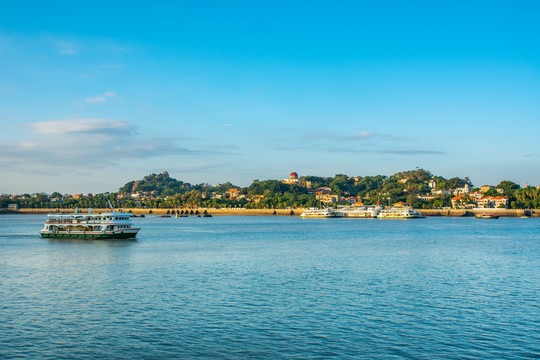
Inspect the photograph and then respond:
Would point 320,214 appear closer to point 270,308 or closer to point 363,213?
point 363,213

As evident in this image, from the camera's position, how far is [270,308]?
25.0 m

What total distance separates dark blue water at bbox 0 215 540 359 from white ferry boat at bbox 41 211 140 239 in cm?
2201

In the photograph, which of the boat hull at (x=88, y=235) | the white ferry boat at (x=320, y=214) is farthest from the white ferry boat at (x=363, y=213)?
the boat hull at (x=88, y=235)

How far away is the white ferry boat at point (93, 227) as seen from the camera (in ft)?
220

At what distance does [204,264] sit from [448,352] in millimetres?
25997

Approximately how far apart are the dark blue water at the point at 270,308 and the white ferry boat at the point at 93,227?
867 inches

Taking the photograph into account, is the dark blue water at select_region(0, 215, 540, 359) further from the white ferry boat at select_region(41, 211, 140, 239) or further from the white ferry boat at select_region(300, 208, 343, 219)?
the white ferry boat at select_region(300, 208, 343, 219)

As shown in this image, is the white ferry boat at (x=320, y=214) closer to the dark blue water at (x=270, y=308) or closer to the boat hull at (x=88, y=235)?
the boat hull at (x=88, y=235)

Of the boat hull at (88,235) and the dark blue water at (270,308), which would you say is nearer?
the dark blue water at (270,308)

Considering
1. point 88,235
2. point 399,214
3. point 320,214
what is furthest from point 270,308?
point 320,214

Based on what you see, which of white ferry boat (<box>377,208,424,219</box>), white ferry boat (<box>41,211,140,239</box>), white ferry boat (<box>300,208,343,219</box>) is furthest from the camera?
white ferry boat (<box>300,208,343,219</box>)

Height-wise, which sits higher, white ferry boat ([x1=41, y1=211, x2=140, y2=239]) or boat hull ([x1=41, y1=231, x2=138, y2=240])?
white ferry boat ([x1=41, y1=211, x2=140, y2=239])

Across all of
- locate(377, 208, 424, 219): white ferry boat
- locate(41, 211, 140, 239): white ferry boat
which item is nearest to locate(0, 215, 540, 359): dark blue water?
locate(41, 211, 140, 239): white ferry boat

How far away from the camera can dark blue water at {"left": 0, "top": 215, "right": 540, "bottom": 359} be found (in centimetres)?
1895
